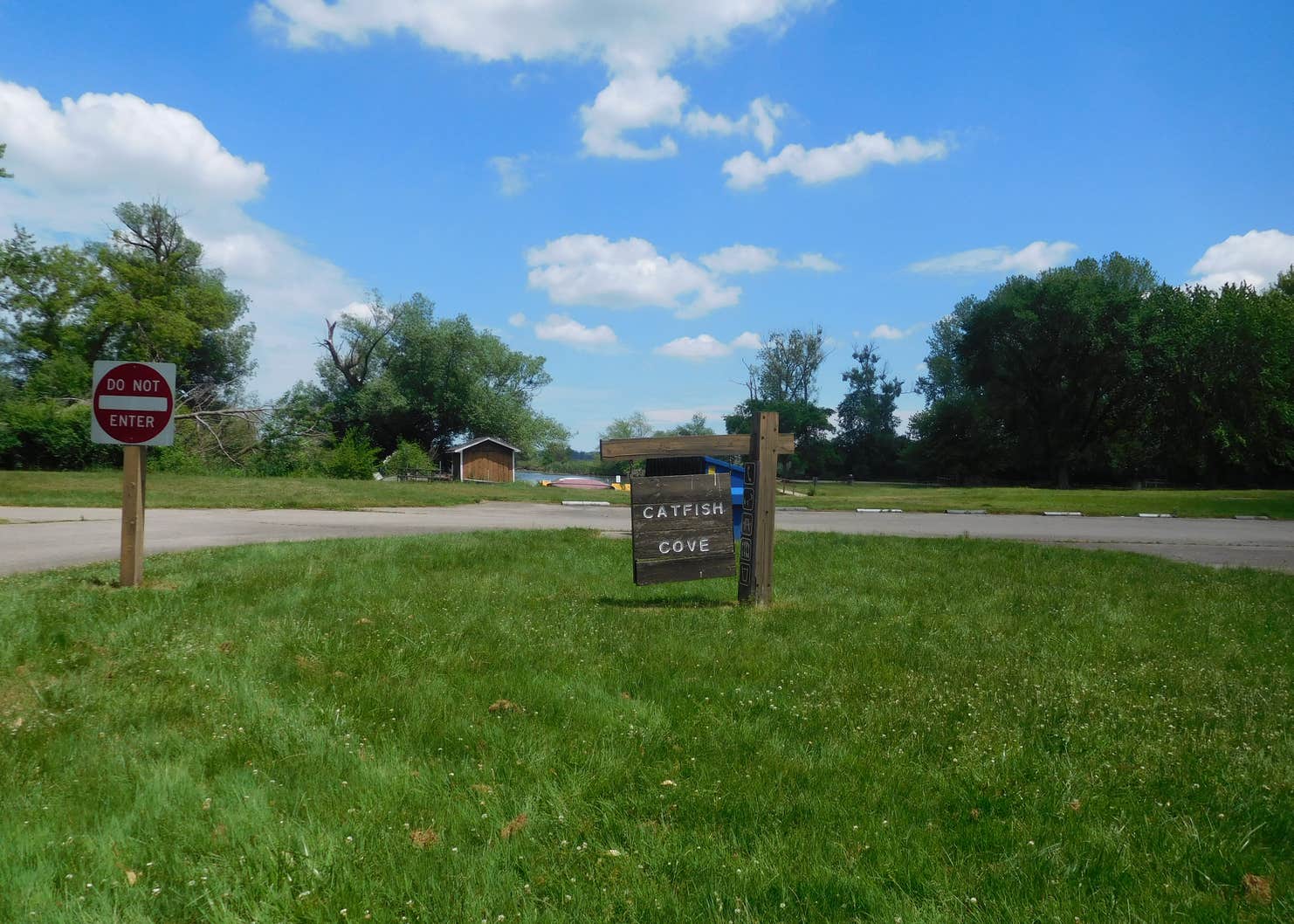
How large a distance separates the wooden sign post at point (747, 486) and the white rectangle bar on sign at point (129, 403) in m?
4.49

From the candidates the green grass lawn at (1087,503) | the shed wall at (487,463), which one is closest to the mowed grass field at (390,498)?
the green grass lawn at (1087,503)

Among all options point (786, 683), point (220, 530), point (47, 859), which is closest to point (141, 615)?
point (47, 859)

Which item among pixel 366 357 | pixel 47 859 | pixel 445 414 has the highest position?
pixel 366 357

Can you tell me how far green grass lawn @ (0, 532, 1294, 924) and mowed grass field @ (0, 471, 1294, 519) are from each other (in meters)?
17.4

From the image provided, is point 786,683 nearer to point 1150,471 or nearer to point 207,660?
point 207,660

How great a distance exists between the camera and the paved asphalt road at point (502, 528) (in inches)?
493

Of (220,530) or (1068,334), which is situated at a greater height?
(1068,334)

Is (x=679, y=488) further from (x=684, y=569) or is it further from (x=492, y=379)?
(x=492, y=379)

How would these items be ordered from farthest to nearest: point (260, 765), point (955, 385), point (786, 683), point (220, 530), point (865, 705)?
point (955, 385) → point (220, 530) → point (786, 683) → point (865, 705) → point (260, 765)

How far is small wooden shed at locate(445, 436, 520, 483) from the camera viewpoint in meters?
60.3

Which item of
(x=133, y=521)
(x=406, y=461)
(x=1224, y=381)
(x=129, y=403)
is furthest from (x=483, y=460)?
(x=133, y=521)

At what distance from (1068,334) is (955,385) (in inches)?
1031

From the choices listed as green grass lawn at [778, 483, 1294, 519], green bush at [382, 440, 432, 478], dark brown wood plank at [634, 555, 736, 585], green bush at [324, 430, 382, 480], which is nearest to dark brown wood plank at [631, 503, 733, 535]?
dark brown wood plank at [634, 555, 736, 585]

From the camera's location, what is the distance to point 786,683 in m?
5.27
